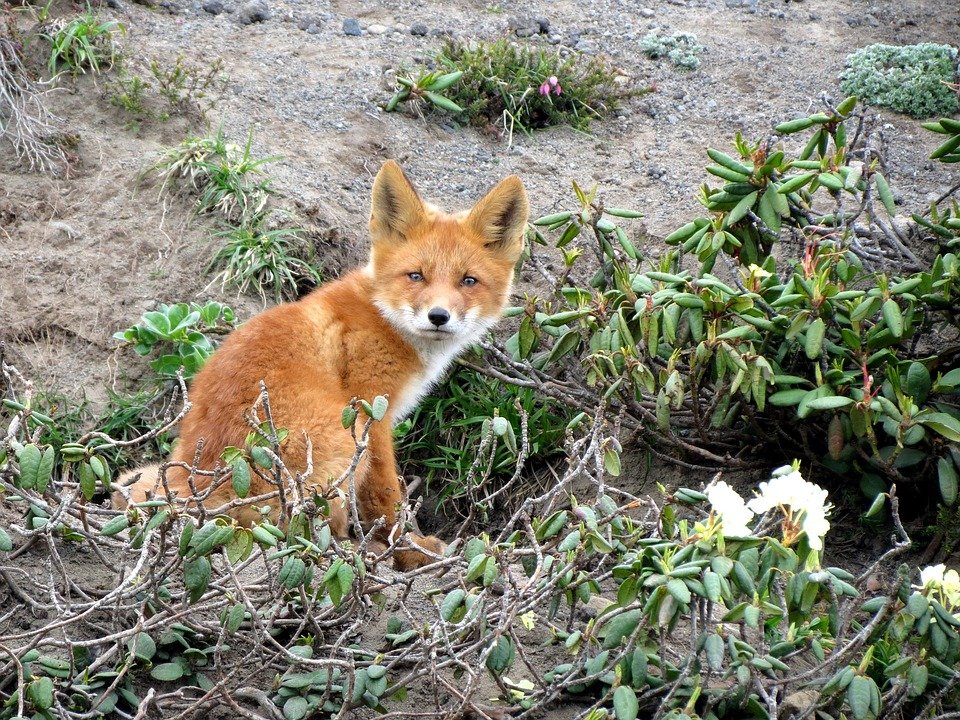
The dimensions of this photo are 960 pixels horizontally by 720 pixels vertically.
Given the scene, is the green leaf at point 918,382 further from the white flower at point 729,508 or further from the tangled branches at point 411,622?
the white flower at point 729,508

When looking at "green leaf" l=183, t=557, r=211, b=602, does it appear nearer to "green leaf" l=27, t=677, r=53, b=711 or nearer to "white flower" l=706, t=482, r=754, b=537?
"green leaf" l=27, t=677, r=53, b=711

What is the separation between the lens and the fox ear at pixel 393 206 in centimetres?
501

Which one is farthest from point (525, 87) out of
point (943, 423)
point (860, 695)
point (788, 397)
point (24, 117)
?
point (860, 695)

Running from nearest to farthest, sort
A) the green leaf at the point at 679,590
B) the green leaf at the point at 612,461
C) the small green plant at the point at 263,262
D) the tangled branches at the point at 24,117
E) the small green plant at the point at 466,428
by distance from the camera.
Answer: the green leaf at the point at 679,590, the green leaf at the point at 612,461, the small green plant at the point at 466,428, the small green plant at the point at 263,262, the tangled branches at the point at 24,117

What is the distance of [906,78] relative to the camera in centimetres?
756

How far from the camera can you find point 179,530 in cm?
317

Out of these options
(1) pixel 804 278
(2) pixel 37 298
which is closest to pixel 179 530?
(1) pixel 804 278

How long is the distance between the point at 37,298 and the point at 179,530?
3.35 metres

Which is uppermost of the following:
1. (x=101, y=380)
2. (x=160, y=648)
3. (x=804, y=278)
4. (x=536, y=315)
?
(x=804, y=278)

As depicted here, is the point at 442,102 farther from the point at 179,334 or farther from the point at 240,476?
the point at 240,476

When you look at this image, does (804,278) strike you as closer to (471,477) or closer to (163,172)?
(471,477)

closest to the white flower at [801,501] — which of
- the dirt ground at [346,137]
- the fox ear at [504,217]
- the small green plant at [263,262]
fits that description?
the fox ear at [504,217]

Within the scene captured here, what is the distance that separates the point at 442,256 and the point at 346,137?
7.88 ft

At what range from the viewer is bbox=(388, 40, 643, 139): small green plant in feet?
23.9
